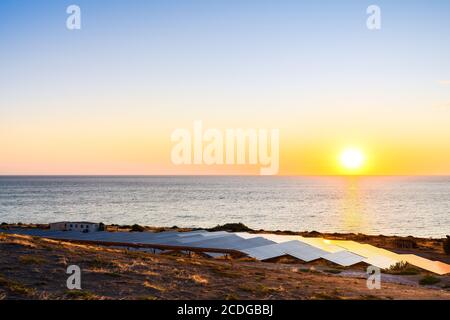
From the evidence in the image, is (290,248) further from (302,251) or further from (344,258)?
(344,258)

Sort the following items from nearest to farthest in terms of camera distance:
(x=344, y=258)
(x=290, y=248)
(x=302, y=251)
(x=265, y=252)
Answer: (x=265, y=252)
(x=344, y=258)
(x=302, y=251)
(x=290, y=248)

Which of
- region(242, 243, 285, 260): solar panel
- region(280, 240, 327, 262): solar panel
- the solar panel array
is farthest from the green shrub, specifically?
region(242, 243, 285, 260): solar panel

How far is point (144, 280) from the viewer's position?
14.5m

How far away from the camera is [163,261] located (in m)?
19.5

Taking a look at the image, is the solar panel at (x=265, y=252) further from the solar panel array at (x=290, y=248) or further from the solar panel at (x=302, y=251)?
the solar panel at (x=302, y=251)

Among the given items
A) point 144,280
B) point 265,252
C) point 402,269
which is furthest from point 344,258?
point 144,280

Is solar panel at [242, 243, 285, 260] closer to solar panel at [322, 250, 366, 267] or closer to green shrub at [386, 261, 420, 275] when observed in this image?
solar panel at [322, 250, 366, 267]

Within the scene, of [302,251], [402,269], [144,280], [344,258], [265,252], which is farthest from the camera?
[302,251]

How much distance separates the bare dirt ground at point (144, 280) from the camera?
41.1 feet

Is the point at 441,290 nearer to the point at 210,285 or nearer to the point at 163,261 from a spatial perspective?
the point at 210,285
